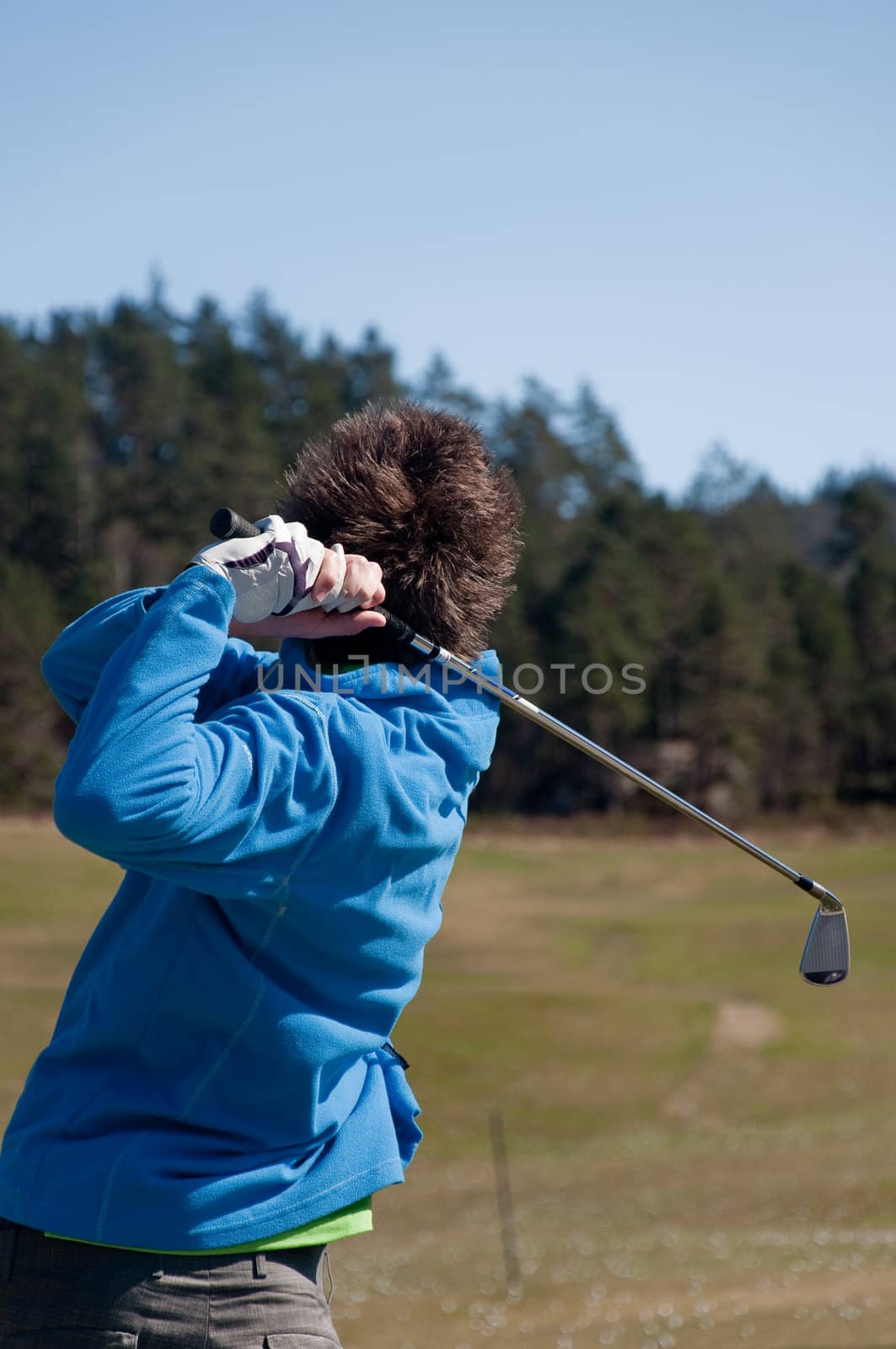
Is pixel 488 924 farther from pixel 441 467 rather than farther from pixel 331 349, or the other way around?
pixel 331 349

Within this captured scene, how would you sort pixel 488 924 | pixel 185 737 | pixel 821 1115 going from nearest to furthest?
pixel 185 737 → pixel 821 1115 → pixel 488 924

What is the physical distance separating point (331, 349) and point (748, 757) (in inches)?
1095

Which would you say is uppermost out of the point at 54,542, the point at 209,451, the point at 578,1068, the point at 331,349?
the point at 331,349

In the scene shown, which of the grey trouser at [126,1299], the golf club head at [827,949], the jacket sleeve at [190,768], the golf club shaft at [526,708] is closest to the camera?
the jacket sleeve at [190,768]

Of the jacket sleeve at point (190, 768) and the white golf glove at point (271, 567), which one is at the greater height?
the white golf glove at point (271, 567)

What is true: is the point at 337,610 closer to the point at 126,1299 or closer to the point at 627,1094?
the point at 126,1299

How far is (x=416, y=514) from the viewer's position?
2.05m

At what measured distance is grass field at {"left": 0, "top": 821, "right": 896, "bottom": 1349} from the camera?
7199 mm

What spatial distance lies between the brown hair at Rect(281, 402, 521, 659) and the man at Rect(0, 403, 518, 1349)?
0.11 meters

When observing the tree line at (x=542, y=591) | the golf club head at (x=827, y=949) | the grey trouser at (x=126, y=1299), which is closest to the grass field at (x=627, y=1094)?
the golf club head at (x=827, y=949)

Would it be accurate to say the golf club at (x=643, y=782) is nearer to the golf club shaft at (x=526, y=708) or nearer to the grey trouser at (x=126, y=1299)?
the golf club shaft at (x=526, y=708)

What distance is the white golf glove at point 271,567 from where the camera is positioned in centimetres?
182

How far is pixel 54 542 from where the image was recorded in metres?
56.2

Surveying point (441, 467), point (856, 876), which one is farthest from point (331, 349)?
point (441, 467)
